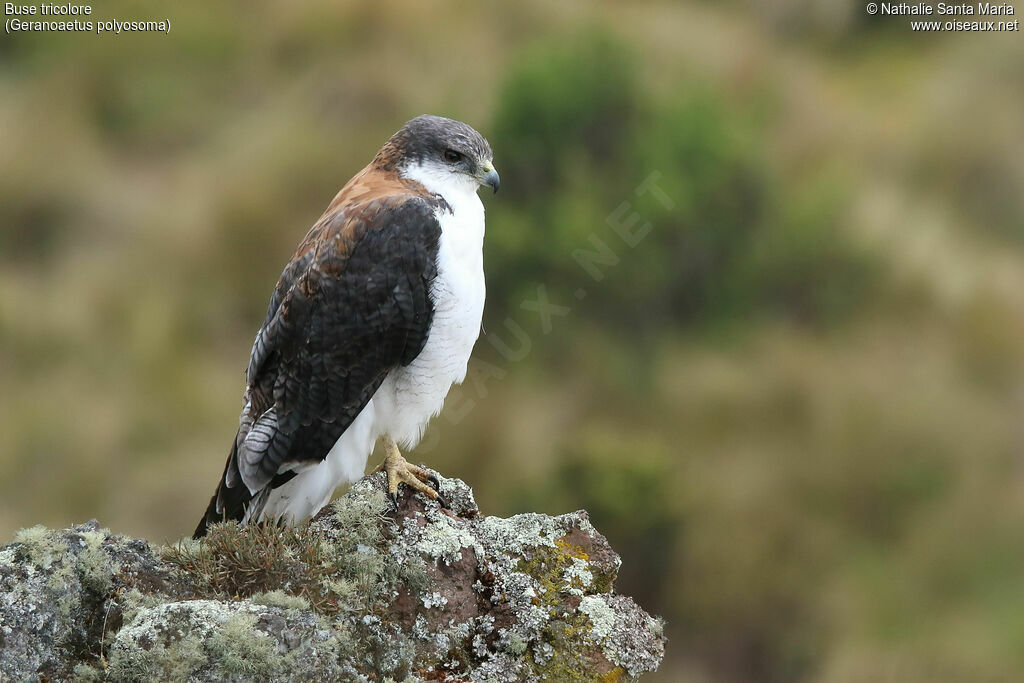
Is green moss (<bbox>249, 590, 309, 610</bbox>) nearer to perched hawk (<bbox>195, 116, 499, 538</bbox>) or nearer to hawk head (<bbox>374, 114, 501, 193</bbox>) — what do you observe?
perched hawk (<bbox>195, 116, 499, 538</bbox>)

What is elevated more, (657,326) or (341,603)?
(657,326)

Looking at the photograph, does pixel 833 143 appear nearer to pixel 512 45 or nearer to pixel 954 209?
pixel 954 209

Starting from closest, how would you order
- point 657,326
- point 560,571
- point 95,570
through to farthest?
1. point 95,570
2. point 560,571
3. point 657,326

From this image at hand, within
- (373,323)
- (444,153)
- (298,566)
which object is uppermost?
(444,153)

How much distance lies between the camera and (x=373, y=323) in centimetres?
438

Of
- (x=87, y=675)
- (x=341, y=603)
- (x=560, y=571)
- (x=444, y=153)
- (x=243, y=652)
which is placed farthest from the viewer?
(x=444, y=153)

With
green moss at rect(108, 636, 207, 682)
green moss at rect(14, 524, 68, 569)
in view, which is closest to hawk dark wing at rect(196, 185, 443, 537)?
green moss at rect(14, 524, 68, 569)

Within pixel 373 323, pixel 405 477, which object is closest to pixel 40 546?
pixel 405 477

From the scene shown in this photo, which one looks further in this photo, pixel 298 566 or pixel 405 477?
pixel 405 477

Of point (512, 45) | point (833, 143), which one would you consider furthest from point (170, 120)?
point (833, 143)

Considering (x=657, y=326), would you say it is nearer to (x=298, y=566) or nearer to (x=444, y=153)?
(x=444, y=153)

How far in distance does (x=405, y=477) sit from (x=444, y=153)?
4.15ft

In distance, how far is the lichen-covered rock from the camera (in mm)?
3156

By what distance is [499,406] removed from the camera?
10.4 m
